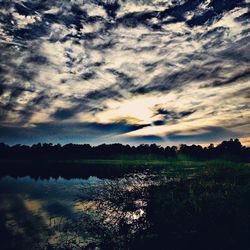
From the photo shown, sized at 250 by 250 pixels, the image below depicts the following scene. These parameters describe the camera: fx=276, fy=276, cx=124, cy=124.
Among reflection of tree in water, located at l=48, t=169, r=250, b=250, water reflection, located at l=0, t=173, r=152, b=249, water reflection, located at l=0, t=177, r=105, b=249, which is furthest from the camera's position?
water reflection, located at l=0, t=177, r=105, b=249

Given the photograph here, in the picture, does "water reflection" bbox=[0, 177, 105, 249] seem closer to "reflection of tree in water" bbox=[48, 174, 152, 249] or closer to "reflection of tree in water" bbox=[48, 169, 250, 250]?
"reflection of tree in water" bbox=[48, 174, 152, 249]

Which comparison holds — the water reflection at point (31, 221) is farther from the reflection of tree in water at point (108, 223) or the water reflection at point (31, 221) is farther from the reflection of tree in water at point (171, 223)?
the reflection of tree in water at point (171, 223)

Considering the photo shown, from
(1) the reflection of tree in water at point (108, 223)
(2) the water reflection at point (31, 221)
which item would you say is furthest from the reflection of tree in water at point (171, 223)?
(2) the water reflection at point (31, 221)

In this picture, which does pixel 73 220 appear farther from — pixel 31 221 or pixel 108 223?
pixel 31 221

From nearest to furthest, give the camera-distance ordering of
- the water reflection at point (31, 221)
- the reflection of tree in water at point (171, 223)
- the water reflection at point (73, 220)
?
1. the reflection of tree in water at point (171, 223)
2. the water reflection at point (73, 220)
3. the water reflection at point (31, 221)

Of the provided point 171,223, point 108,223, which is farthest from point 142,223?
point 108,223

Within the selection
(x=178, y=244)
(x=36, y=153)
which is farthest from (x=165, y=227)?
(x=36, y=153)

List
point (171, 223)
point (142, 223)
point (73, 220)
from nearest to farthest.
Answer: point (171, 223), point (142, 223), point (73, 220)

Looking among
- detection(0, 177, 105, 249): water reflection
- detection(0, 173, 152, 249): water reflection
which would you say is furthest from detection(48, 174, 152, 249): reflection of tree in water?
detection(0, 177, 105, 249): water reflection

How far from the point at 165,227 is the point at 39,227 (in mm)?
7219

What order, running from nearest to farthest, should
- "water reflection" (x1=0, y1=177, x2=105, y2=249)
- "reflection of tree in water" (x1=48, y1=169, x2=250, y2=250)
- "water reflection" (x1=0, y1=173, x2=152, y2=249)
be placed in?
"reflection of tree in water" (x1=48, y1=169, x2=250, y2=250) → "water reflection" (x1=0, y1=173, x2=152, y2=249) → "water reflection" (x1=0, y1=177, x2=105, y2=249)

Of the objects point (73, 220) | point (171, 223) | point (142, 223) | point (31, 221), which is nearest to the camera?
point (171, 223)

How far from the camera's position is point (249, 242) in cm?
1228

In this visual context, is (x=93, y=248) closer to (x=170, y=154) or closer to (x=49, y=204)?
(x=49, y=204)
